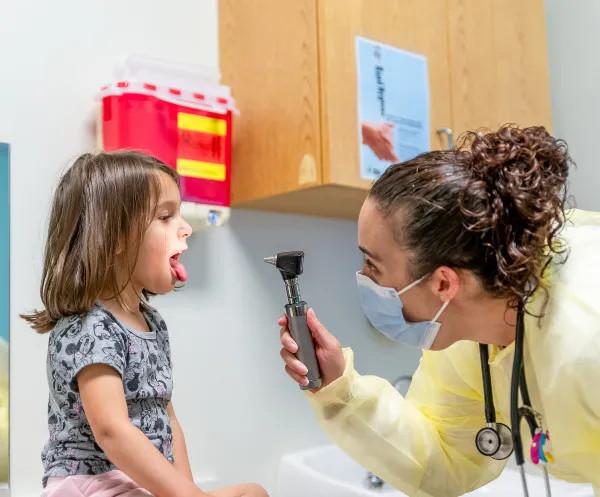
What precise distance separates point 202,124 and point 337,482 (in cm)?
89

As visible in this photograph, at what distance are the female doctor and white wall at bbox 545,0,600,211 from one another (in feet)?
3.65

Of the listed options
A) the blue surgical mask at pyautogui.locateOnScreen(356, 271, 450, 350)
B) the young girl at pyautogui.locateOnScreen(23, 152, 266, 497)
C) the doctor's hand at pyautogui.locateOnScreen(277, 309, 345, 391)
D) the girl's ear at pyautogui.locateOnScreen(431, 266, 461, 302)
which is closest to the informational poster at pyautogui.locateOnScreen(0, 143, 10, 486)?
the young girl at pyautogui.locateOnScreen(23, 152, 266, 497)

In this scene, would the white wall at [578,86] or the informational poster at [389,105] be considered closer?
the informational poster at [389,105]

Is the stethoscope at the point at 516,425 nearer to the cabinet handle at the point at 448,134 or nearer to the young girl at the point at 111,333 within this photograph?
the young girl at the point at 111,333

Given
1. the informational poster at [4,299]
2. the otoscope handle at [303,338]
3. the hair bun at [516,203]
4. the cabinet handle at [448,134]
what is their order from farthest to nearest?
the cabinet handle at [448,134] → the informational poster at [4,299] → the otoscope handle at [303,338] → the hair bun at [516,203]

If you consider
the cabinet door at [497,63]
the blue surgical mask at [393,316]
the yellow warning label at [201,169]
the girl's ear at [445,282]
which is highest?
the cabinet door at [497,63]

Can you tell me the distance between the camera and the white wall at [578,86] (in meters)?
2.28

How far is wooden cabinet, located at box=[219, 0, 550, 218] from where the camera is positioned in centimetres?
170

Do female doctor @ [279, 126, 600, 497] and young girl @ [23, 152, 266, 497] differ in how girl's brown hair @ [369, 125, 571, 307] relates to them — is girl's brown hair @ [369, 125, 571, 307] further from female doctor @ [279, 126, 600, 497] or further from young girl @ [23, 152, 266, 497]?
young girl @ [23, 152, 266, 497]

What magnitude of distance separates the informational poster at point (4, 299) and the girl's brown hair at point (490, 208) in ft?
2.75

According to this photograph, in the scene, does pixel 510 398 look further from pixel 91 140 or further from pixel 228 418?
pixel 91 140

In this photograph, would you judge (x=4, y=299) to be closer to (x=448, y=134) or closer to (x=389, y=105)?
(x=389, y=105)

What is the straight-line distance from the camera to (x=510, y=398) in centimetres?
116

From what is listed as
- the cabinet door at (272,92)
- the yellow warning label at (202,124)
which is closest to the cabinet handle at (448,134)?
the cabinet door at (272,92)
